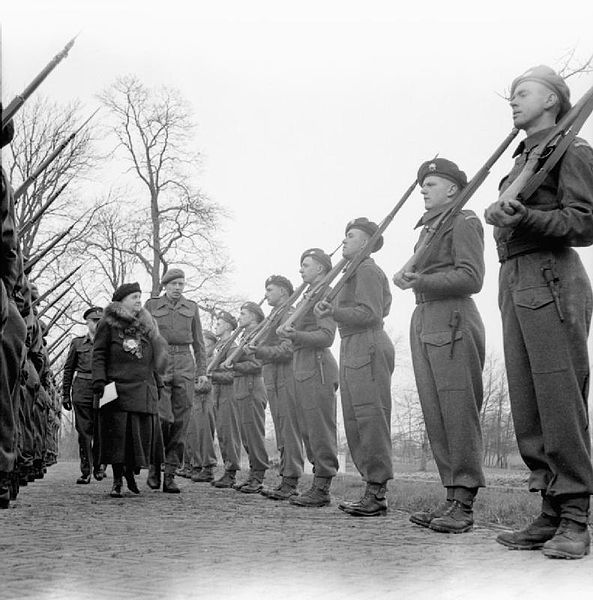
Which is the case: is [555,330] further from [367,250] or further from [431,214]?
[367,250]

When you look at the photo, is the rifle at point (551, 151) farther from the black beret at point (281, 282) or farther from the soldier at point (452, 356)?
the black beret at point (281, 282)

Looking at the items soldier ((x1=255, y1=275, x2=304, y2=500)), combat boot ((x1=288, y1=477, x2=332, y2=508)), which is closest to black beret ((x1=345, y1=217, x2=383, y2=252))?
soldier ((x1=255, y1=275, x2=304, y2=500))

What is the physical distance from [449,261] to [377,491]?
6.16 ft

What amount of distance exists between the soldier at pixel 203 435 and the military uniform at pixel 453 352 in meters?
7.58

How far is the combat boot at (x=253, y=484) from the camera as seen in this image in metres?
9.46

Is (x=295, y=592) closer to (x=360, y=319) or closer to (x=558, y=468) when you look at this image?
(x=558, y=468)

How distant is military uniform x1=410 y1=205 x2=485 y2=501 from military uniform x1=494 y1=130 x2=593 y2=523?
78 centimetres

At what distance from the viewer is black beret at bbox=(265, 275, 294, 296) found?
9.58m

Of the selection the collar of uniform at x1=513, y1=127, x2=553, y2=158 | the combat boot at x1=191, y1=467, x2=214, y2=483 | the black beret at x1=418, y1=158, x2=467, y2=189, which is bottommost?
the combat boot at x1=191, y1=467, x2=214, y2=483

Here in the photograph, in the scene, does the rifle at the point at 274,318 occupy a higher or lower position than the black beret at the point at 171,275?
lower

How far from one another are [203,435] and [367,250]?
Result: 766cm

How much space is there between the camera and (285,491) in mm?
8461

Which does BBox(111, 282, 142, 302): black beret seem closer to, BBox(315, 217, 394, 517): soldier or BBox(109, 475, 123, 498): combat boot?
BBox(109, 475, 123, 498): combat boot

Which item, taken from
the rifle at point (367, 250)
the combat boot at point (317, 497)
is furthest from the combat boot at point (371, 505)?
the rifle at point (367, 250)
